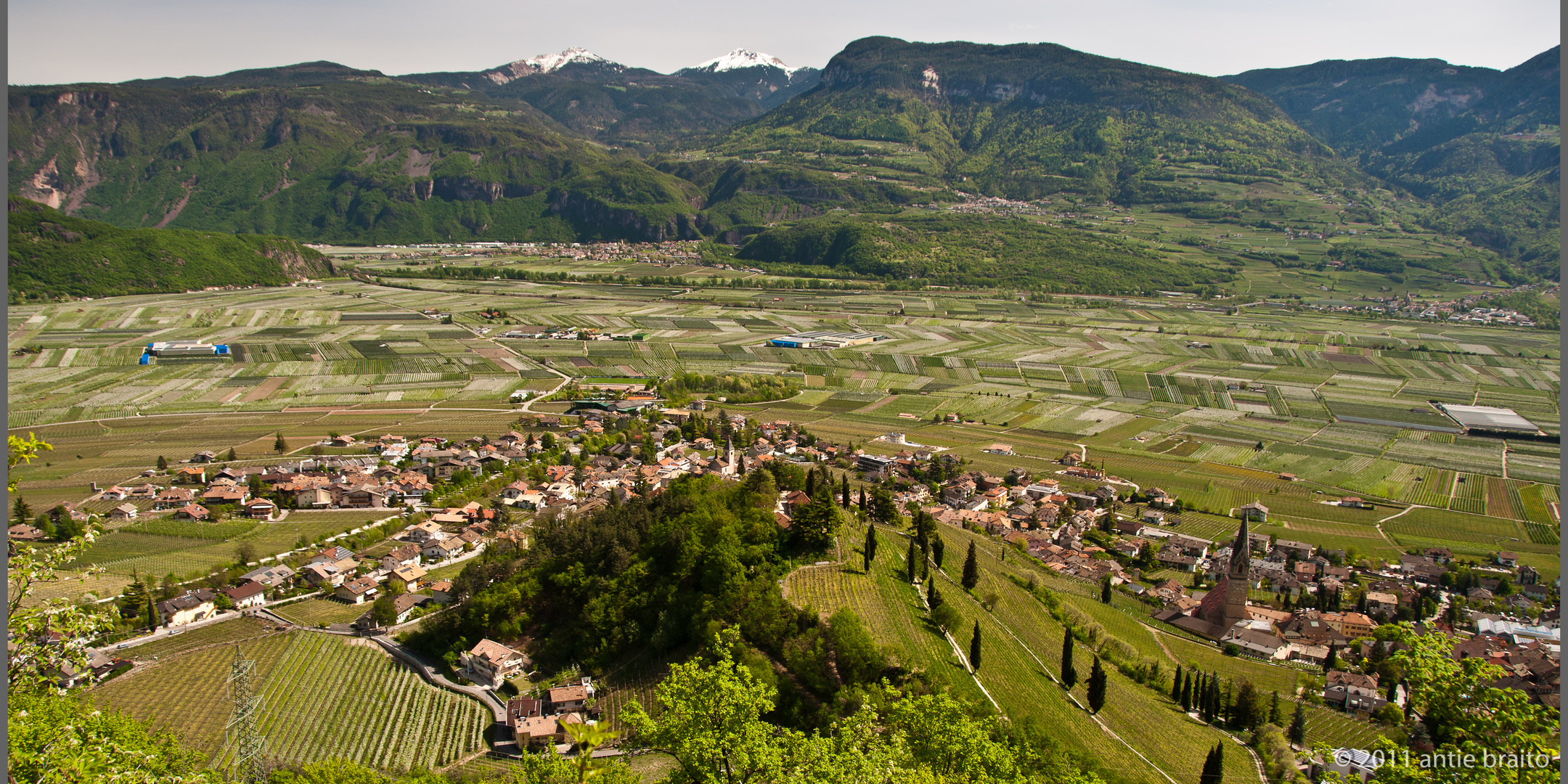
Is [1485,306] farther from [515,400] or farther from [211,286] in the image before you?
[211,286]

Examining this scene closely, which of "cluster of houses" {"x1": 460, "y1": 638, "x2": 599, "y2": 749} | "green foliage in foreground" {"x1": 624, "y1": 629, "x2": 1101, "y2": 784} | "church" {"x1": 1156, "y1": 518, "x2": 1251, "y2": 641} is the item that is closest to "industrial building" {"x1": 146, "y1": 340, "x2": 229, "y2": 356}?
"cluster of houses" {"x1": 460, "y1": 638, "x2": 599, "y2": 749}

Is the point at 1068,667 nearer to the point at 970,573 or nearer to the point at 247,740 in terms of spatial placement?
the point at 970,573

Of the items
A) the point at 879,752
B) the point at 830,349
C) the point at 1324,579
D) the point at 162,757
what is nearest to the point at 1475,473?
the point at 1324,579

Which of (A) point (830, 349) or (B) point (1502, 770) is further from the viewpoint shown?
(A) point (830, 349)

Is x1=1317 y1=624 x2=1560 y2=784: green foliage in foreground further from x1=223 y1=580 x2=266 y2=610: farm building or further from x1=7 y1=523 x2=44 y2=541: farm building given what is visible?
x1=7 y1=523 x2=44 y2=541: farm building

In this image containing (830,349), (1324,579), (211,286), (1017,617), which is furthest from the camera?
(211,286)

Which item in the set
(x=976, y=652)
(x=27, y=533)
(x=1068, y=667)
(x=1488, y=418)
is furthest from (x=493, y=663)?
(x=1488, y=418)
